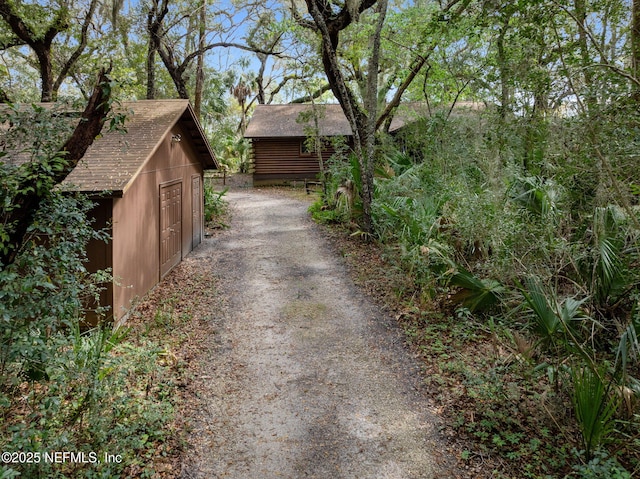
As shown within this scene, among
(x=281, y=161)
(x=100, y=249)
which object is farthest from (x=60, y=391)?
(x=281, y=161)

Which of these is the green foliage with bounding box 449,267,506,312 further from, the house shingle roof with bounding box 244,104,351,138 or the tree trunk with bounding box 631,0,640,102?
Result: the house shingle roof with bounding box 244,104,351,138

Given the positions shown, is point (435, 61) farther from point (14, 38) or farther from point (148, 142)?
point (14, 38)

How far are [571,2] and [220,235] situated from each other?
12.9 m

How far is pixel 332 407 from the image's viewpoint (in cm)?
567

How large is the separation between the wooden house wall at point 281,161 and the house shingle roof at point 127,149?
16103mm

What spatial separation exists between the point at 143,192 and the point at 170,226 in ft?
7.25

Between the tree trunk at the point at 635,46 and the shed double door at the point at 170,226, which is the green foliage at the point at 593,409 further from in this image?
the shed double door at the point at 170,226

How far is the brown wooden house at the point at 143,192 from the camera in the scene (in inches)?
307

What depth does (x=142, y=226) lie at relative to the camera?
9.40m

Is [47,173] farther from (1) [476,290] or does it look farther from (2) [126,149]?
(1) [476,290]

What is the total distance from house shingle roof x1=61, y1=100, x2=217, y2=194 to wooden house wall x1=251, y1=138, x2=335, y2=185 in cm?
1610

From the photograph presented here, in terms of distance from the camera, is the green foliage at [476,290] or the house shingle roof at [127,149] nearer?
the green foliage at [476,290]

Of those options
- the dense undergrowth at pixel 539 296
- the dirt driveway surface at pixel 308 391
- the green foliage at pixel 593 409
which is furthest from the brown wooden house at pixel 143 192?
the green foliage at pixel 593 409

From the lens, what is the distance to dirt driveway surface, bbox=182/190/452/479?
470 centimetres
